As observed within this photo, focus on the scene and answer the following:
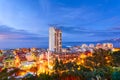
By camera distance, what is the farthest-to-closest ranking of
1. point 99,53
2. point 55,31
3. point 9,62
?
point 55,31
point 9,62
point 99,53

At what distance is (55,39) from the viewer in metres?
29.0

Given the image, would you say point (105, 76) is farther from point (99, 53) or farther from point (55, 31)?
point (55, 31)

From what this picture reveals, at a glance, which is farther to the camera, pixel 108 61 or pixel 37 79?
pixel 108 61

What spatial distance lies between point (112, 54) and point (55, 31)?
12.5m

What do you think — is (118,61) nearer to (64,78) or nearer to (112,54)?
(112,54)

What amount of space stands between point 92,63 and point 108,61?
1277 mm

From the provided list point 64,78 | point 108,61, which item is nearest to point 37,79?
point 64,78

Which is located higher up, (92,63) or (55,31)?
(55,31)

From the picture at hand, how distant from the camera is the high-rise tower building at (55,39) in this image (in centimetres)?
2877

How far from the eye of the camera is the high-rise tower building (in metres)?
28.8

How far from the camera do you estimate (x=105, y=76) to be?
9.56 meters

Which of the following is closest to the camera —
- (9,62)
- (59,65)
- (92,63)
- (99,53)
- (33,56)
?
(59,65)

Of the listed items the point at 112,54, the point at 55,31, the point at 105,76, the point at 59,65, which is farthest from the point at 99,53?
the point at 55,31

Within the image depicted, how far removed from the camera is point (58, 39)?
29188mm
